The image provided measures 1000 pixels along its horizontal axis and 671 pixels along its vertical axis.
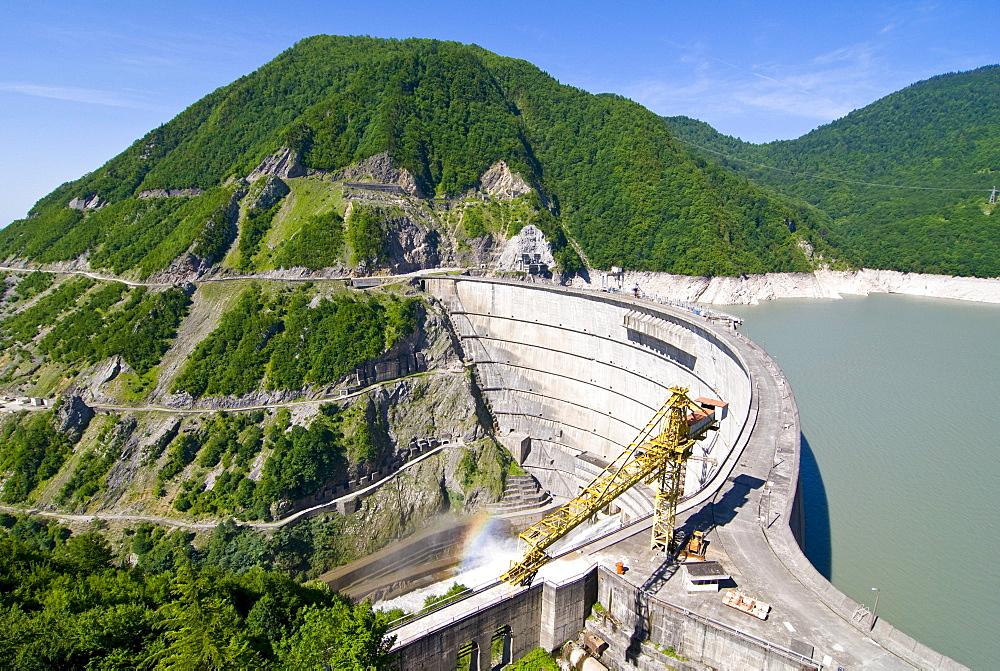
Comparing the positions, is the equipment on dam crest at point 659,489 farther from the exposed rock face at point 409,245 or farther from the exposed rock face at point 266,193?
the exposed rock face at point 266,193

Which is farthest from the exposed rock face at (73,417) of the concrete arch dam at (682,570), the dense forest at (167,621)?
the concrete arch dam at (682,570)

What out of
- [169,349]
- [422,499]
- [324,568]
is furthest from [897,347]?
[169,349]

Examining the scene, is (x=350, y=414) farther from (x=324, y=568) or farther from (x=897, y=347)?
(x=897, y=347)

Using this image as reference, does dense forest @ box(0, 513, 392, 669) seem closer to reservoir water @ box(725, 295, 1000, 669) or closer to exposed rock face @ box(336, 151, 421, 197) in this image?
reservoir water @ box(725, 295, 1000, 669)

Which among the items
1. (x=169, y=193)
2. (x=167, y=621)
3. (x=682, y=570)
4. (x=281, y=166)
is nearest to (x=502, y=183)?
(x=281, y=166)

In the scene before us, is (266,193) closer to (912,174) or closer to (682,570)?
(682,570)

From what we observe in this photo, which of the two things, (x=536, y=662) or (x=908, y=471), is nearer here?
(x=536, y=662)
